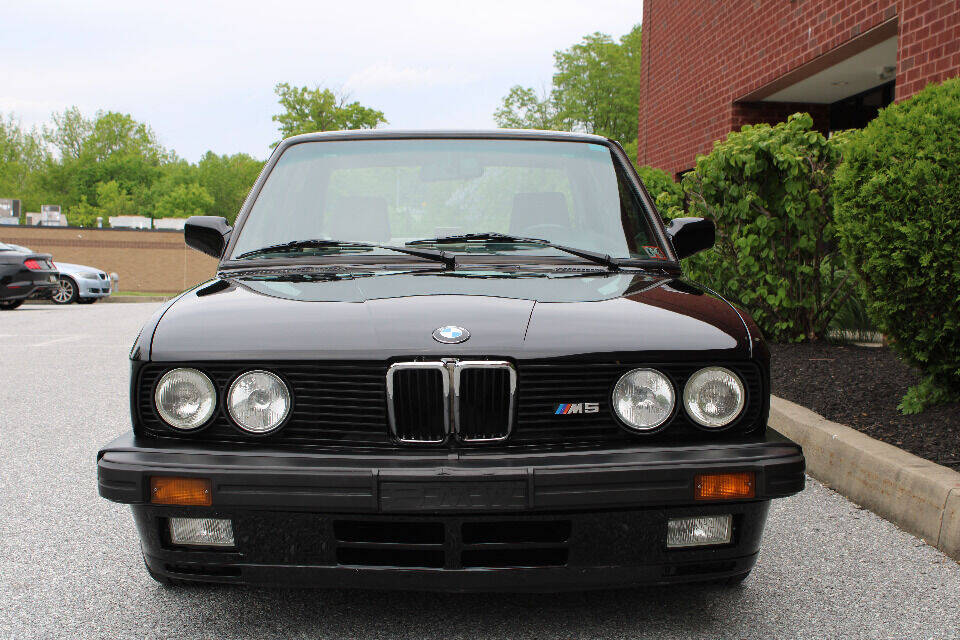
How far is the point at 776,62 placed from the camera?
36.6 ft

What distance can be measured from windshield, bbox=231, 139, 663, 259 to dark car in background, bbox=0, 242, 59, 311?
16.5 metres

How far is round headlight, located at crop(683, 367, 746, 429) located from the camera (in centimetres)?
254

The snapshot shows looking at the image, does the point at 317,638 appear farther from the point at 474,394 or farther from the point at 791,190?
the point at 791,190

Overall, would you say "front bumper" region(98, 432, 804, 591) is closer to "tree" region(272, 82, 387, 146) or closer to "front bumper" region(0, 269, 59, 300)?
"front bumper" region(0, 269, 59, 300)

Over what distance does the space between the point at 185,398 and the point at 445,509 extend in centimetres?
79

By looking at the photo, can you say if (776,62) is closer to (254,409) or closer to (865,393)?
(865,393)

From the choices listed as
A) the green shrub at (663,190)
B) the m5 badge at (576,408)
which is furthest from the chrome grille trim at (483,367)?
the green shrub at (663,190)

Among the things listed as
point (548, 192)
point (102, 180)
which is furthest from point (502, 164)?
point (102, 180)

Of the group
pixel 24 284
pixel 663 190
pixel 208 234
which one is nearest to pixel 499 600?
pixel 208 234

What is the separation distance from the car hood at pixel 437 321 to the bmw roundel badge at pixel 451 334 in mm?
16

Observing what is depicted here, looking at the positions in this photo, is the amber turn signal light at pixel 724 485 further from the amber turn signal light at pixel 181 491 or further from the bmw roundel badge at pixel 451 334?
the amber turn signal light at pixel 181 491

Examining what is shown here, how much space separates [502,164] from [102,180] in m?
103

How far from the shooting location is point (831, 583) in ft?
10.4

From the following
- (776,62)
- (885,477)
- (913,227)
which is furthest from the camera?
(776,62)
